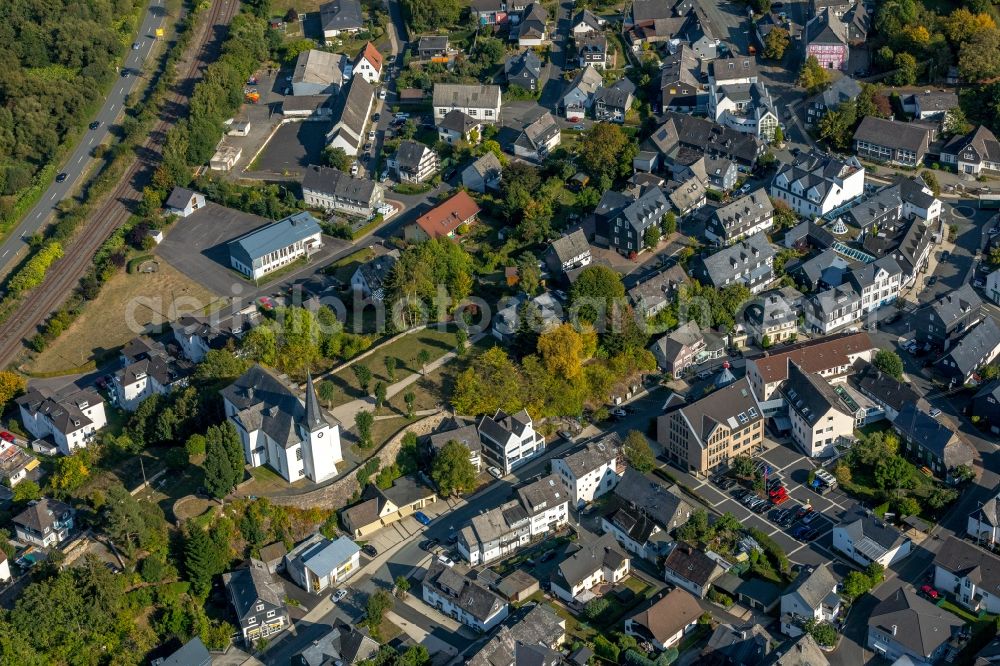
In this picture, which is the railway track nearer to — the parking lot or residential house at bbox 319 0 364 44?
residential house at bbox 319 0 364 44

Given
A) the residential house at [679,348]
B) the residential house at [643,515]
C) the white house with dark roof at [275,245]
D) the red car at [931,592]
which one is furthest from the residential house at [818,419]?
the white house with dark roof at [275,245]

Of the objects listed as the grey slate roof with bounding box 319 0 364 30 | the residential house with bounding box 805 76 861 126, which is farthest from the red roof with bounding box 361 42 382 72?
the residential house with bounding box 805 76 861 126

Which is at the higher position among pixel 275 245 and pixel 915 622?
pixel 915 622

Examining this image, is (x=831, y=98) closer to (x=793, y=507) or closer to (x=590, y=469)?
(x=793, y=507)

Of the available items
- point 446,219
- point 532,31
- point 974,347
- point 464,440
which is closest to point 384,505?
point 464,440

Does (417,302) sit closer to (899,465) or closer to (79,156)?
(899,465)

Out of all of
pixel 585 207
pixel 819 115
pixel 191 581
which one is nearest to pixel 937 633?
pixel 191 581
